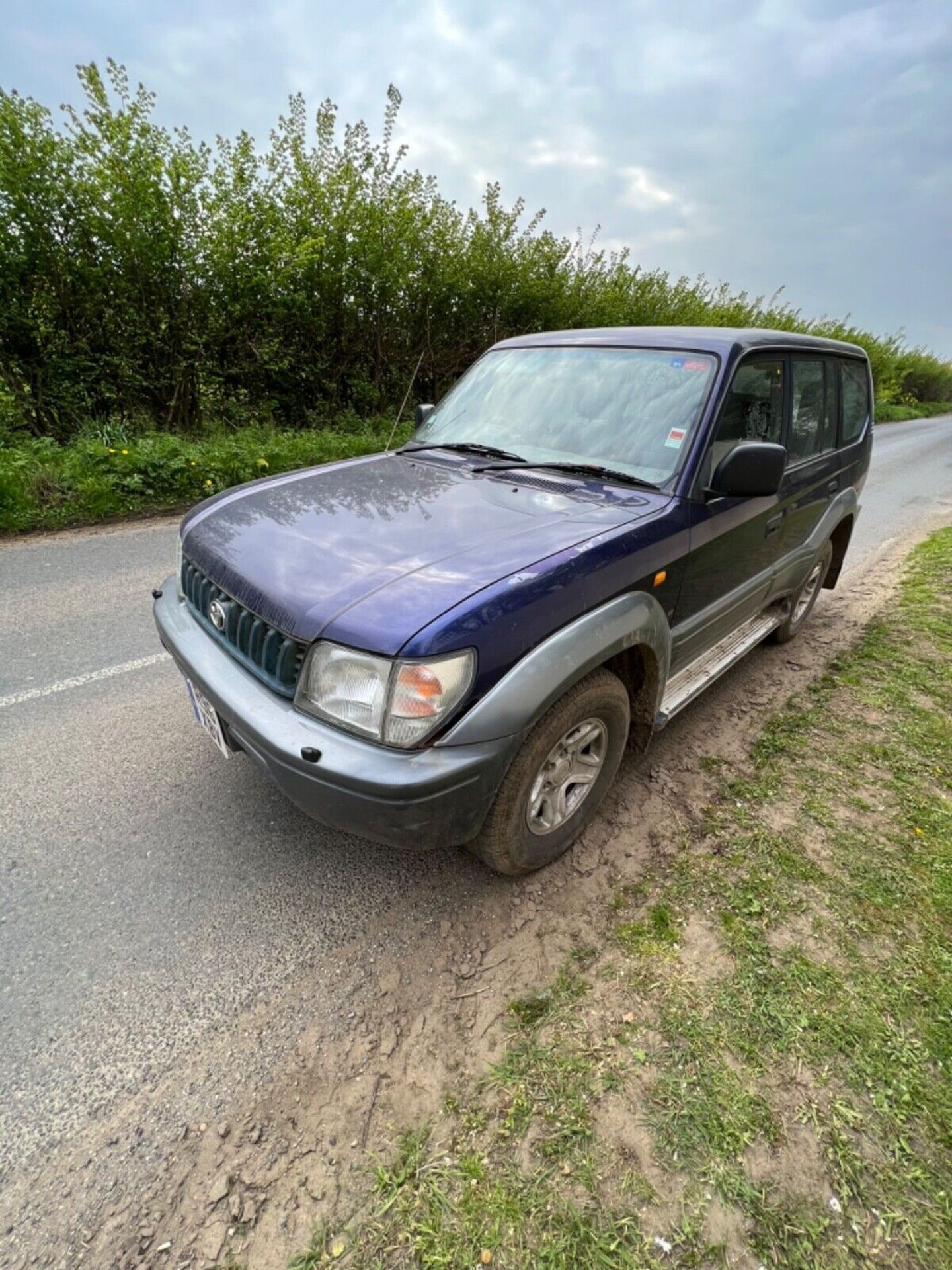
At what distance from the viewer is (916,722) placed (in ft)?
10.7

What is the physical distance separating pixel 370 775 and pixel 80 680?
2463 millimetres

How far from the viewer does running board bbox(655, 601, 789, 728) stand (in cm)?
261

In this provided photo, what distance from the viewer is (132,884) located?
6.93 feet

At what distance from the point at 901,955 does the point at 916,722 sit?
1.73 m

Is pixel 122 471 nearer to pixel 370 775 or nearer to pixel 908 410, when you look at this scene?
pixel 370 775

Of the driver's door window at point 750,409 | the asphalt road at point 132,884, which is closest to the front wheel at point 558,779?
the asphalt road at point 132,884

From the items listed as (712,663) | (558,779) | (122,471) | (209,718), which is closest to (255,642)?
(209,718)

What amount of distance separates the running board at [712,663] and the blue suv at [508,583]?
2cm

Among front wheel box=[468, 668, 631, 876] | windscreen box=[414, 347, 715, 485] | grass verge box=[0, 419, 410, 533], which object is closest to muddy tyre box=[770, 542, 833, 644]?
windscreen box=[414, 347, 715, 485]

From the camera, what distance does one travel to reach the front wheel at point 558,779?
1.91 m

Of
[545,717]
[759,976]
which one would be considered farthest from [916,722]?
[545,717]

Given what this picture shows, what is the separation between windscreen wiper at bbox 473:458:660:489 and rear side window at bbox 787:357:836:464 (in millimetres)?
1264

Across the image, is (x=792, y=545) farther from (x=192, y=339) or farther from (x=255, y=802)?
(x=192, y=339)

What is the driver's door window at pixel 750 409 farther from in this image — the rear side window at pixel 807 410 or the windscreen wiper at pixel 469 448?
the windscreen wiper at pixel 469 448
